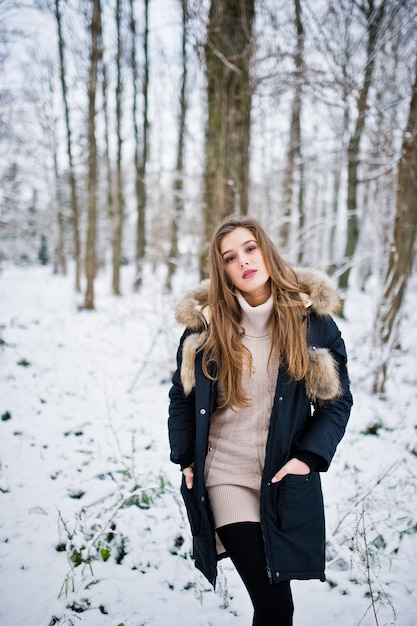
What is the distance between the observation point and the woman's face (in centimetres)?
188

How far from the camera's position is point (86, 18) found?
893 centimetres

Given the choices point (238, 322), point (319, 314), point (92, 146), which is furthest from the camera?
point (92, 146)

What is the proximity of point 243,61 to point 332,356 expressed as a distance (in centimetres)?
359

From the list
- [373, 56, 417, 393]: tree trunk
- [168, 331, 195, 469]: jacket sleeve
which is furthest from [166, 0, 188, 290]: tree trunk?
[168, 331, 195, 469]: jacket sleeve

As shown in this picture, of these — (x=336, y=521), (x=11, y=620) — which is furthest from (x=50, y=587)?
(x=336, y=521)

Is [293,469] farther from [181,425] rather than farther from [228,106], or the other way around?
[228,106]

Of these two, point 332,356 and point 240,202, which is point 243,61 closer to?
point 240,202

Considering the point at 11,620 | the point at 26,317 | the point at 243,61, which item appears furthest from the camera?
the point at 26,317

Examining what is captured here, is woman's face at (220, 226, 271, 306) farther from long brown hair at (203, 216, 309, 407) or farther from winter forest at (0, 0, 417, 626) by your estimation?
winter forest at (0, 0, 417, 626)

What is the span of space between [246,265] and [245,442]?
3.19 ft

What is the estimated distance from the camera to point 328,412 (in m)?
1.75

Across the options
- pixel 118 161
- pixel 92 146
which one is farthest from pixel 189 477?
pixel 118 161

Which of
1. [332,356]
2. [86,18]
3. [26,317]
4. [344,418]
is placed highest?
[86,18]

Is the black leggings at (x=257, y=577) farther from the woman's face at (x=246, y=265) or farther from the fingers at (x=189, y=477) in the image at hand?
the woman's face at (x=246, y=265)
